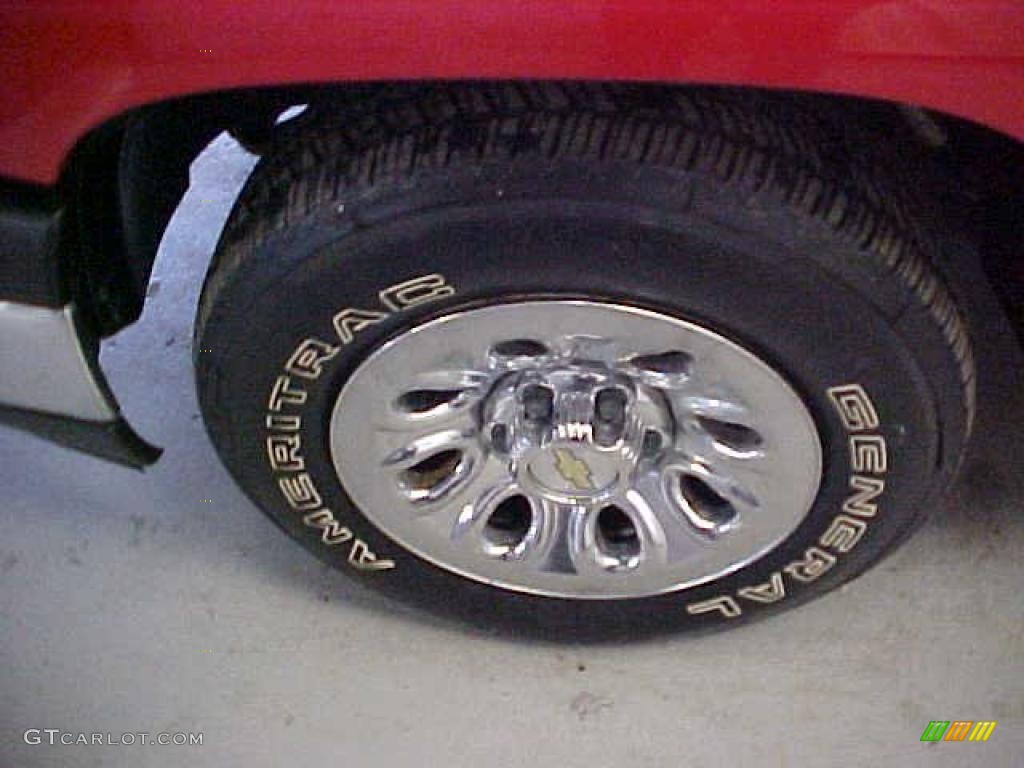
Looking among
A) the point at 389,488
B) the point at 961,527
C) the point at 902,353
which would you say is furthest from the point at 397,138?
the point at 961,527

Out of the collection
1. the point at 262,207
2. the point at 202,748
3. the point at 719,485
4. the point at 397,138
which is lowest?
the point at 202,748

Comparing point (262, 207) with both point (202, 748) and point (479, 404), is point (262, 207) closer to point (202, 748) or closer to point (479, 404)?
point (479, 404)

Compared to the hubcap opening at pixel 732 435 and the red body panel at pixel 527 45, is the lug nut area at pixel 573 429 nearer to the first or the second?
the hubcap opening at pixel 732 435

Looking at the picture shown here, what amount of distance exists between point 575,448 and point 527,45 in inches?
22.4

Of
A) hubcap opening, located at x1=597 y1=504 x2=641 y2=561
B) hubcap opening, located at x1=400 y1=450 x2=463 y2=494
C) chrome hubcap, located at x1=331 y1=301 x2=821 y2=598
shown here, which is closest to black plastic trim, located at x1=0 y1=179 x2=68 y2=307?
chrome hubcap, located at x1=331 y1=301 x2=821 y2=598

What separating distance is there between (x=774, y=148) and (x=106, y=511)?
1237 millimetres

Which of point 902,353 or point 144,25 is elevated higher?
point 144,25

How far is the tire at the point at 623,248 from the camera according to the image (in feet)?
4.12

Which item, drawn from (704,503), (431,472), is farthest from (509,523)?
(704,503)

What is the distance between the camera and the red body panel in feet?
3.55

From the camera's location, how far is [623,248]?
50.6 inches

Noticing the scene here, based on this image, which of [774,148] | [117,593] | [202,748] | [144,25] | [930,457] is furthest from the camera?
[117,593]

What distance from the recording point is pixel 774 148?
1282 millimetres

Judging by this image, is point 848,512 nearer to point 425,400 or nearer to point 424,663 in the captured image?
point 425,400
